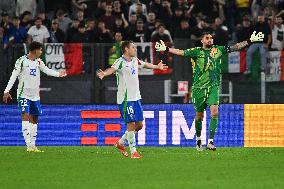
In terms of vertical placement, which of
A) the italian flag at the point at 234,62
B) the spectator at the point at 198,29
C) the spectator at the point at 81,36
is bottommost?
the italian flag at the point at 234,62

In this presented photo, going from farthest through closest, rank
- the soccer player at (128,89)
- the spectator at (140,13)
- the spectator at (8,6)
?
1. the spectator at (8,6)
2. the spectator at (140,13)
3. the soccer player at (128,89)

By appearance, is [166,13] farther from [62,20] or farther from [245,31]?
[62,20]

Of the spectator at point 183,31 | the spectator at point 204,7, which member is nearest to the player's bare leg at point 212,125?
the spectator at point 183,31

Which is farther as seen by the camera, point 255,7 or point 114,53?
point 255,7

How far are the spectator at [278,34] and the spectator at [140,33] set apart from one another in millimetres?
3277

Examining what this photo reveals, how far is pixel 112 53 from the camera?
25172 millimetres

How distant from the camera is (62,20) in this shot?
29.5 m

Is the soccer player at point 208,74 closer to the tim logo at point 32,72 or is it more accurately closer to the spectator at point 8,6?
the tim logo at point 32,72

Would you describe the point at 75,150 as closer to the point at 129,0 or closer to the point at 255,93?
the point at 255,93

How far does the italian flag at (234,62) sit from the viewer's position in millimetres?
25062

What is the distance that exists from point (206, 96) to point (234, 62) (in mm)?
4681

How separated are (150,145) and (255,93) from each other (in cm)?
299

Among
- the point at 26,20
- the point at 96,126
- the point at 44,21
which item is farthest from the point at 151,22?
the point at 96,126

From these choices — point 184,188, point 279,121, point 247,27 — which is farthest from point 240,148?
point 184,188
